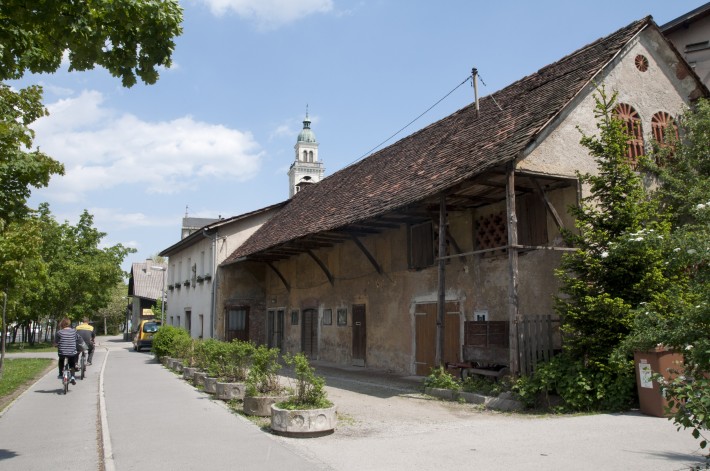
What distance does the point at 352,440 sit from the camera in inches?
290

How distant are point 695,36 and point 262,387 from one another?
17790mm

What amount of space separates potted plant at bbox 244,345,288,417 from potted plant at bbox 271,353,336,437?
3.32 ft

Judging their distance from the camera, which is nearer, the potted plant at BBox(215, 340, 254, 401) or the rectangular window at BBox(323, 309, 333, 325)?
the potted plant at BBox(215, 340, 254, 401)

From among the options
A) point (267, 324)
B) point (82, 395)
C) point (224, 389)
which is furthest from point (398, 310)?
point (267, 324)

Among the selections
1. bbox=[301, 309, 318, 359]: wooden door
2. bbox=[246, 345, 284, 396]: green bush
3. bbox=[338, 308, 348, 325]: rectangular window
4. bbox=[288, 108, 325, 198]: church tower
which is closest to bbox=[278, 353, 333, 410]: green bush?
bbox=[246, 345, 284, 396]: green bush

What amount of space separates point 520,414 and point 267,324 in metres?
17.8

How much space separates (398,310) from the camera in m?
15.9

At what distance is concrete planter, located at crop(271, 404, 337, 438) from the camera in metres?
7.51

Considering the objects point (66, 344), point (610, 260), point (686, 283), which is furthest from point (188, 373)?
point (686, 283)

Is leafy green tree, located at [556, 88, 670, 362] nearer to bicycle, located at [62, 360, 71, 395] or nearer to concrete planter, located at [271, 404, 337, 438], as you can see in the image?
concrete planter, located at [271, 404, 337, 438]

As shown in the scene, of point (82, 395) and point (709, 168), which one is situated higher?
point (709, 168)

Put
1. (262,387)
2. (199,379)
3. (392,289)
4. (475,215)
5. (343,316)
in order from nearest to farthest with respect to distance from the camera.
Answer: (262,387), (199,379), (475,215), (392,289), (343,316)

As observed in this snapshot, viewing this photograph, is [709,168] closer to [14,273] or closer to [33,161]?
[33,161]

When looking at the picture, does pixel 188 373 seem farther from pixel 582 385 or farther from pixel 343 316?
pixel 582 385
